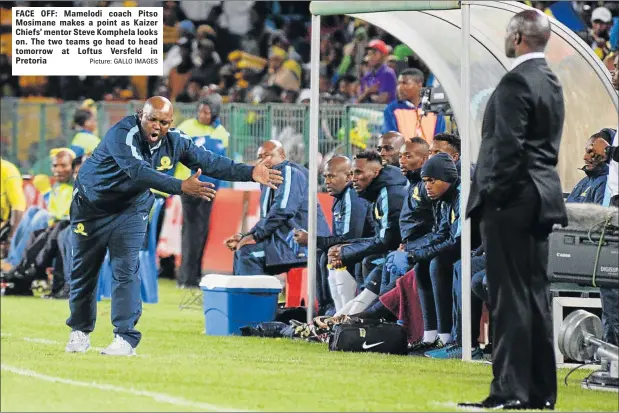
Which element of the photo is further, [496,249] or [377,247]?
[377,247]

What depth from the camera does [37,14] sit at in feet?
39.4

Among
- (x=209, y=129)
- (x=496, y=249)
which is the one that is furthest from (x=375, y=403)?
(x=209, y=129)

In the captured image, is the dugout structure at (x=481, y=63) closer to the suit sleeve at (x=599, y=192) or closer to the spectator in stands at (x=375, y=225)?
the spectator in stands at (x=375, y=225)

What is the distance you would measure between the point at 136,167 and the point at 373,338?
2566 millimetres

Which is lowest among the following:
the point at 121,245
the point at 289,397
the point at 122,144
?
the point at 289,397

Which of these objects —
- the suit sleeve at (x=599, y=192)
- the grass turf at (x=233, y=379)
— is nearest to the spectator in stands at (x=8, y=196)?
the grass turf at (x=233, y=379)

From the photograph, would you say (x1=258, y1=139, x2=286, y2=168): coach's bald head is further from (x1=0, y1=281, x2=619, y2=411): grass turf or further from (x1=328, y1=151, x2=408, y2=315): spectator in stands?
(x1=0, y1=281, x2=619, y2=411): grass turf

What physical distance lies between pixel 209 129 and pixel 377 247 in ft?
20.7

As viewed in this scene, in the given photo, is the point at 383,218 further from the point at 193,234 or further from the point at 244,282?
the point at 193,234

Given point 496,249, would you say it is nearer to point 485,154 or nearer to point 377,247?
point 485,154

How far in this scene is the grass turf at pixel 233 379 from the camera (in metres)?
8.79

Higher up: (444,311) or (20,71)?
(20,71)

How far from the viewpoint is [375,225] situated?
13.8m
